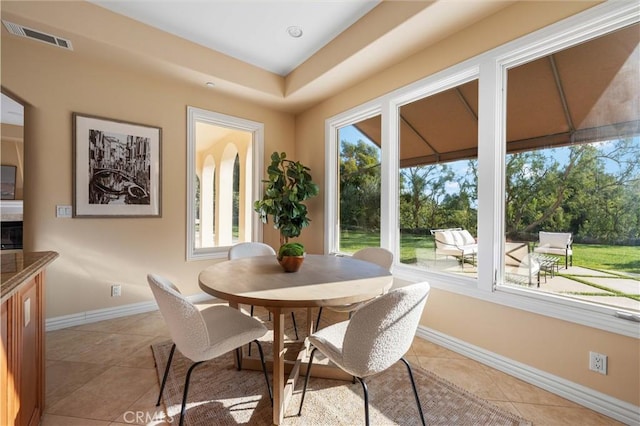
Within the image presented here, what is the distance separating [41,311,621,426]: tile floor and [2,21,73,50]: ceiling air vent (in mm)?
2667

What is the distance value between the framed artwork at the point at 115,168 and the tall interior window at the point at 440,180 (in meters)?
2.85

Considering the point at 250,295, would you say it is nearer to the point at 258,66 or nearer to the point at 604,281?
the point at 604,281

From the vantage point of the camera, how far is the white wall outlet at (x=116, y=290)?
3010 millimetres

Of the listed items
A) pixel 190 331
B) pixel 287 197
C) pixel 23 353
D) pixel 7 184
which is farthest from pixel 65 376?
pixel 7 184

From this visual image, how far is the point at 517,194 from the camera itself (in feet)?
6.99

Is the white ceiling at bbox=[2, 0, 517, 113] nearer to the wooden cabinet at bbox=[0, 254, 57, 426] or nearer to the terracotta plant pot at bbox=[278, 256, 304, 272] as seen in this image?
the terracotta plant pot at bbox=[278, 256, 304, 272]

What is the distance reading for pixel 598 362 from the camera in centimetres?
166

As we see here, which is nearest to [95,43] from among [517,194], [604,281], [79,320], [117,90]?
[117,90]

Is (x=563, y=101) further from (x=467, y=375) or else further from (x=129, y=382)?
(x=129, y=382)

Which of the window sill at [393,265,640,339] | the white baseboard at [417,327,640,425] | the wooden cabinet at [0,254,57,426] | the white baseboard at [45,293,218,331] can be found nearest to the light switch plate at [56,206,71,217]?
the white baseboard at [45,293,218,331]

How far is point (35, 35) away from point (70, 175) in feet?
4.01

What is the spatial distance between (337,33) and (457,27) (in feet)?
3.71

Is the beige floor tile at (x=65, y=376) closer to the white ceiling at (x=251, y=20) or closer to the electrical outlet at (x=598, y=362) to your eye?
the white ceiling at (x=251, y=20)

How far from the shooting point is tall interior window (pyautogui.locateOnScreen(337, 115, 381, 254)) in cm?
332
